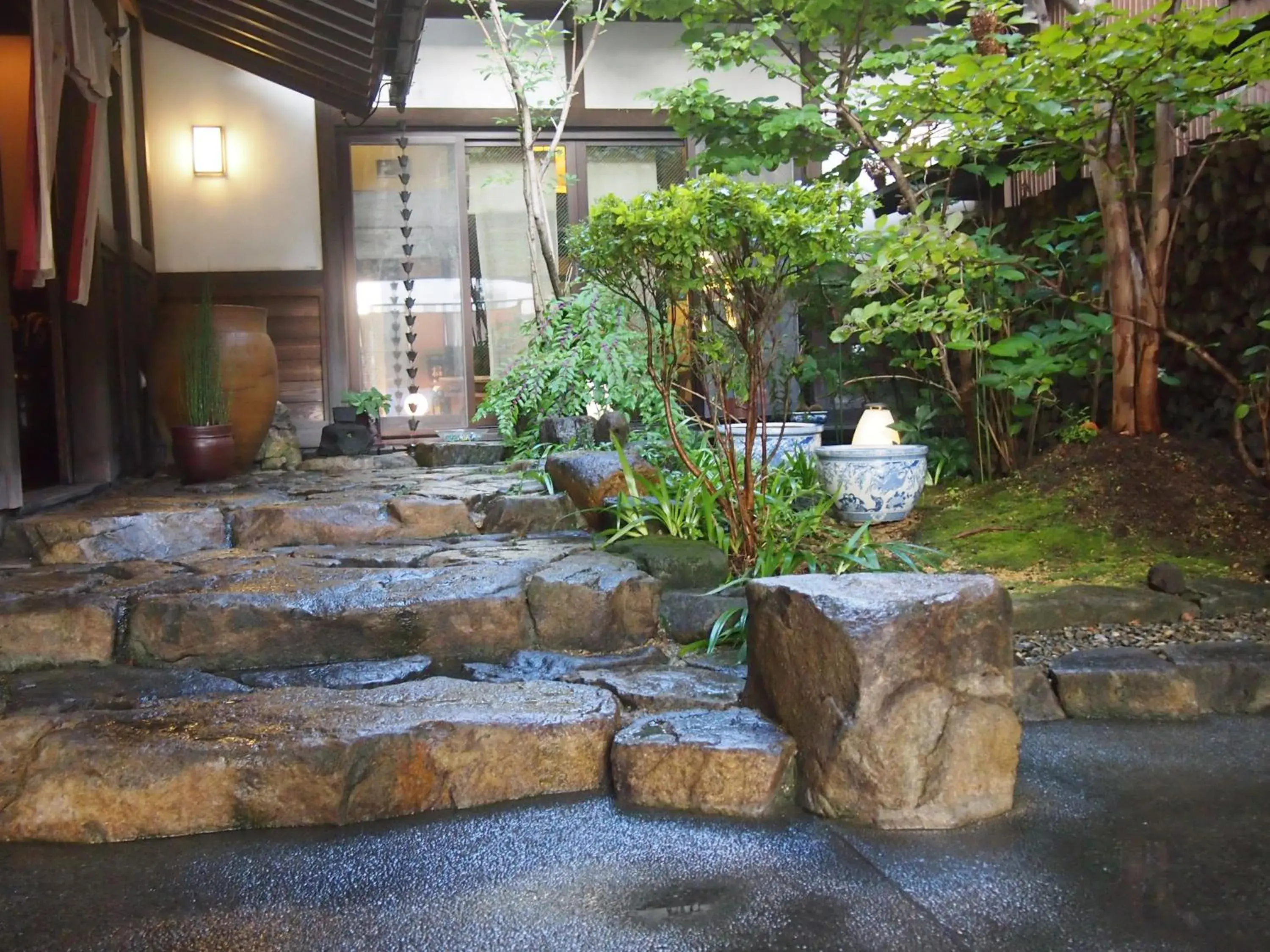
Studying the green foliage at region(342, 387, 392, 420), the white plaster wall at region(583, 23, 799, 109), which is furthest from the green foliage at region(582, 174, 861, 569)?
the white plaster wall at region(583, 23, 799, 109)

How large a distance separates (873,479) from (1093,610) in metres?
1.73

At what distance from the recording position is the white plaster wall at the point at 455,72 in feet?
31.3

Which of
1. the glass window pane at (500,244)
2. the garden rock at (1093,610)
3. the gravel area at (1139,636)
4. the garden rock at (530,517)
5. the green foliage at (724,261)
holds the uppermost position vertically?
the glass window pane at (500,244)

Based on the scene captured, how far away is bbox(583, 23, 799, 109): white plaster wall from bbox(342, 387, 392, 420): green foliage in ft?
12.5

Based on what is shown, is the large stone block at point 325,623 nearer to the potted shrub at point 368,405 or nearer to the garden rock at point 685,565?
the garden rock at point 685,565

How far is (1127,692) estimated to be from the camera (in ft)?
10.7

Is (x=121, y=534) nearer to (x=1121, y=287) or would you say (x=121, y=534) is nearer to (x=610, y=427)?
(x=610, y=427)

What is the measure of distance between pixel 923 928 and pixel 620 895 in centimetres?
67

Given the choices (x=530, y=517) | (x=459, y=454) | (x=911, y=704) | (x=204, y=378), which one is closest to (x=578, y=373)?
(x=459, y=454)

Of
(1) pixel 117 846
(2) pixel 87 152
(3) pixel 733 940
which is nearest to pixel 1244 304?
(3) pixel 733 940

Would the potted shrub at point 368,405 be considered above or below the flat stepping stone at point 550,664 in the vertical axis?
above

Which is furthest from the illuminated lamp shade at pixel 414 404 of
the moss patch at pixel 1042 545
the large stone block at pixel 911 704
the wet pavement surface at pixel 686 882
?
the large stone block at pixel 911 704

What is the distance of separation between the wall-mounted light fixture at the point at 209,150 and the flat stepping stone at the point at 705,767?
334 inches

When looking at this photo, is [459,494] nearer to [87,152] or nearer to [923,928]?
[87,152]
